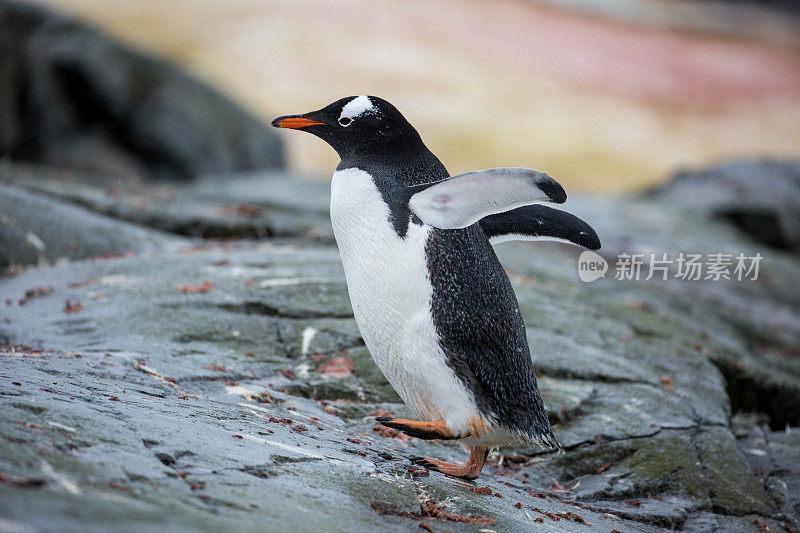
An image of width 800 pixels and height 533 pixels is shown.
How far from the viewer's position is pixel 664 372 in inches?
198

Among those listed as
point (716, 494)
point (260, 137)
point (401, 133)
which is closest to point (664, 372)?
point (716, 494)

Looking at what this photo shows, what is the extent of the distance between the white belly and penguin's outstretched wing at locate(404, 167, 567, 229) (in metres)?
0.14

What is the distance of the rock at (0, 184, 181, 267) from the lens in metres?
5.85

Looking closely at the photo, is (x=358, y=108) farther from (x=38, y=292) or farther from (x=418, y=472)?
(x=38, y=292)

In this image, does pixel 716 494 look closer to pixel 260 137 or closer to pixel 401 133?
pixel 401 133

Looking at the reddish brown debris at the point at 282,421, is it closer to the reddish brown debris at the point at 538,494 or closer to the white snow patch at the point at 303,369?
the white snow patch at the point at 303,369

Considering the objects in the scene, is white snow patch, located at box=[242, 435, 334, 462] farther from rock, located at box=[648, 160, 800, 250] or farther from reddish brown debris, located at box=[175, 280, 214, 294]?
rock, located at box=[648, 160, 800, 250]

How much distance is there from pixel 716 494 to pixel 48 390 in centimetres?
310

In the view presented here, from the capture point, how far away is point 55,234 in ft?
20.0

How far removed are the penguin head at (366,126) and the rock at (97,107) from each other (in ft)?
31.0

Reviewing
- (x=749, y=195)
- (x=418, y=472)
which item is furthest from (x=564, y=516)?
(x=749, y=195)

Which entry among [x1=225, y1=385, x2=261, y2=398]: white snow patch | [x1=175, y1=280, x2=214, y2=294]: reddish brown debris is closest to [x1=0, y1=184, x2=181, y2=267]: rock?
[x1=175, y1=280, x2=214, y2=294]: reddish brown debris

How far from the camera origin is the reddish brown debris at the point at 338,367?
4.19 metres

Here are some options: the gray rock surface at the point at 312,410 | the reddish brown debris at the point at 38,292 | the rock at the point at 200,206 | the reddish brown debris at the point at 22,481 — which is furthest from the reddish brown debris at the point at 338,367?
the rock at the point at 200,206
